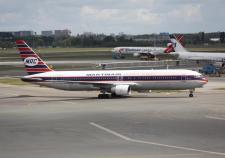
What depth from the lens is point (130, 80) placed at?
61875 mm

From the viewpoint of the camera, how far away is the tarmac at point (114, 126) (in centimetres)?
2973

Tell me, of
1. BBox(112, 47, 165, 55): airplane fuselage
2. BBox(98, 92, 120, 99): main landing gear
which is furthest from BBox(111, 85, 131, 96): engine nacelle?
BBox(112, 47, 165, 55): airplane fuselage

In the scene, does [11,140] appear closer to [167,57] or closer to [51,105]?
[51,105]

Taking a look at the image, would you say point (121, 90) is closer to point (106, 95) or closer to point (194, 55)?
point (106, 95)

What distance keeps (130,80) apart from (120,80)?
1.18 meters

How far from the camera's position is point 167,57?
573 feet

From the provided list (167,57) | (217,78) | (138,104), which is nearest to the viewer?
(138,104)

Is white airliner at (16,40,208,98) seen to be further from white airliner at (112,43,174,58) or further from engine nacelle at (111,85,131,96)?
white airliner at (112,43,174,58)

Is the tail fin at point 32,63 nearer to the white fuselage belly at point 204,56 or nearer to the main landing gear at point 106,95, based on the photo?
the main landing gear at point 106,95

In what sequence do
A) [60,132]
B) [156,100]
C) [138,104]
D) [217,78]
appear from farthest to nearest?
1. [217,78]
2. [156,100]
3. [138,104]
4. [60,132]

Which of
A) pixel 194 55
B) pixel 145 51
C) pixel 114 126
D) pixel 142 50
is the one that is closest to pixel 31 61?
pixel 114 126

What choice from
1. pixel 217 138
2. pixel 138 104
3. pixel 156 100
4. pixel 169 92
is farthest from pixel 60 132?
pixel 169 92

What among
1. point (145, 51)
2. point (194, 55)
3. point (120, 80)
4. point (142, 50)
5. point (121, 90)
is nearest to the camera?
point (121, 90)

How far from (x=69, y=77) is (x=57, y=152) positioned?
33.9m
